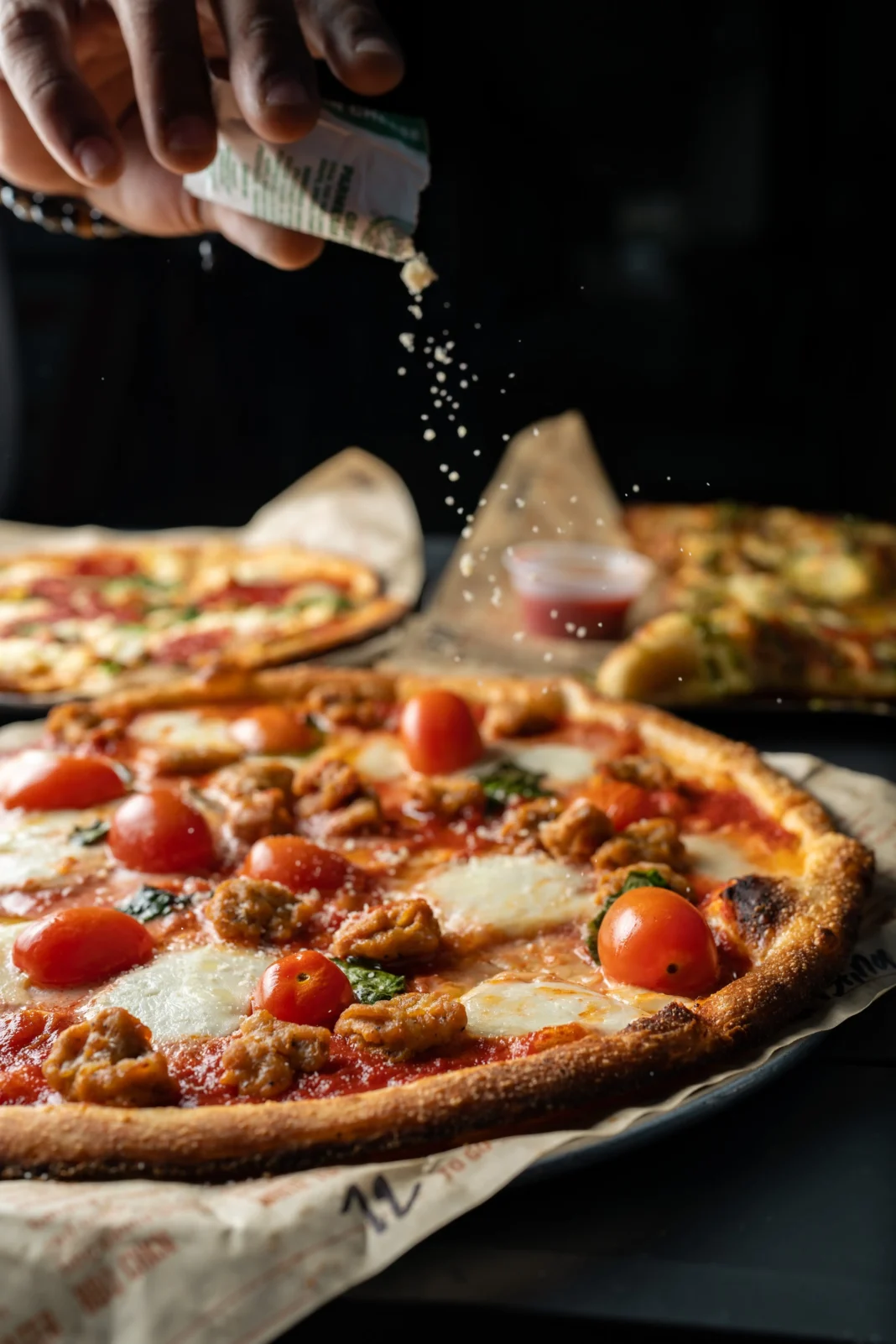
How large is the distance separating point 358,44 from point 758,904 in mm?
2074

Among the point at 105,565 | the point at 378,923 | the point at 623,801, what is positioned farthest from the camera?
the point at 105,565

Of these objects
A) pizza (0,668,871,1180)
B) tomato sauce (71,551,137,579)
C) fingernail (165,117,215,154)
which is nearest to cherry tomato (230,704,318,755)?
pizza (0,668,871,1180)

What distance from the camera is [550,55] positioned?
961 centimetres

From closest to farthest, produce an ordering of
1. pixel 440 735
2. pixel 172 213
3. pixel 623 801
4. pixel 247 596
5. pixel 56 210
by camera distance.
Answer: pixel 623 801, pixel 172 213, pixel 440 735, pixel 56 210, pixel 247 596

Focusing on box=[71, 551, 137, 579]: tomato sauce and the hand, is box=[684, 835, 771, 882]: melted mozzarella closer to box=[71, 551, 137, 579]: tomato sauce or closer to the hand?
the hand

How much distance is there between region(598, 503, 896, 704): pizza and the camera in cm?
496

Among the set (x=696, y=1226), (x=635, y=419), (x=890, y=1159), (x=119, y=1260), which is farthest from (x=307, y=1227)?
(x=635, y=419)

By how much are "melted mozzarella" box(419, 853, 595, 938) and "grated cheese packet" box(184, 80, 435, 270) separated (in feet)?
4.92

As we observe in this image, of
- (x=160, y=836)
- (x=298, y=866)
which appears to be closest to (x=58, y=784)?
(x=160, y=836)

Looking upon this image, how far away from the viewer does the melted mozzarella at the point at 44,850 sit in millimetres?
3303

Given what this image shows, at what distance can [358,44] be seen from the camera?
9.33ft

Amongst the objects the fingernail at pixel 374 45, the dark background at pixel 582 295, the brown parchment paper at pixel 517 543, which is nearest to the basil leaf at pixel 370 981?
the fingernail at pixel 374 45

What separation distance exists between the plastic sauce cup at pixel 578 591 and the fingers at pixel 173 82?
9.58ft

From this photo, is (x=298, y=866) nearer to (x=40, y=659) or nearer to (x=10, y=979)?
(x=10, y=979)
